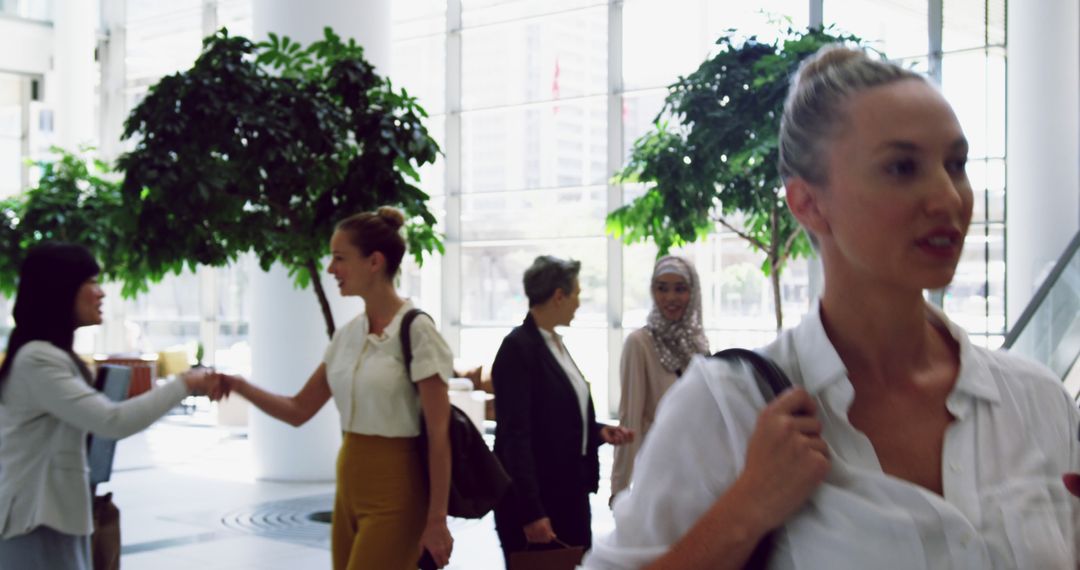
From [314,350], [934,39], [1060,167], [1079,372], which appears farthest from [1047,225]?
[314,350]

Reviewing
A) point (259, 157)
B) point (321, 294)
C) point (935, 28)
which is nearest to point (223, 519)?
point (321, 294)

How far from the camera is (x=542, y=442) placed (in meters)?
4.98

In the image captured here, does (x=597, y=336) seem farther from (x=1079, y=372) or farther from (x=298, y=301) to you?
(x=1079, y=372)

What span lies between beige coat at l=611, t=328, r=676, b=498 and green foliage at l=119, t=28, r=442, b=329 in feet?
6.06

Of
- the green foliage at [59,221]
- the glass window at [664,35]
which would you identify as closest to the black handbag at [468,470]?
the green foliage at [59,221]

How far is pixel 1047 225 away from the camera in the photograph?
1136 centimetres

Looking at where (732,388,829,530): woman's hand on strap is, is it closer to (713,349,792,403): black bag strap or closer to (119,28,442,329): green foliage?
(713,349,792,403): black bag strap

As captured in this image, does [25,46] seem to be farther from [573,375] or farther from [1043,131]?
[573,375]

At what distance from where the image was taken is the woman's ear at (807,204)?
137cm

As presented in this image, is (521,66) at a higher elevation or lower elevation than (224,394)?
higher

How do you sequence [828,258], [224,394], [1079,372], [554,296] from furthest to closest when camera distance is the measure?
1. [1079,372]
2. [554,296]
3. [224,394]
4. [828,258]

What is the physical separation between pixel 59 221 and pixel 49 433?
808cm

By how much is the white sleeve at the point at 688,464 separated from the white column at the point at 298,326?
34.5 ft

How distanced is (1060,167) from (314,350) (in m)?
7.42
